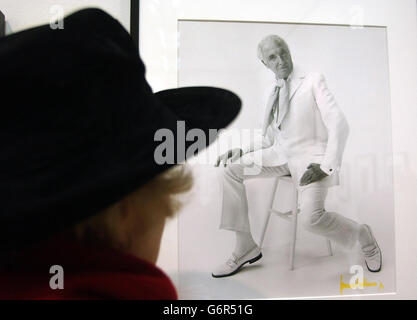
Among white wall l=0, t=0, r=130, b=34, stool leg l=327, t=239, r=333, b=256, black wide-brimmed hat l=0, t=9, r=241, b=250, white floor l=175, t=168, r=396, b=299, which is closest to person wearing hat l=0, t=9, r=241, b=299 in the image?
black wide-brimmed hat l=0, t=9, r=241, b=250

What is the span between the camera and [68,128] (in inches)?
15.1

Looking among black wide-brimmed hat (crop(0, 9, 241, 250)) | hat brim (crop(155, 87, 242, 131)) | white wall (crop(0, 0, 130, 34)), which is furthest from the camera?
white wall (crop(0, 0, 130, 34))

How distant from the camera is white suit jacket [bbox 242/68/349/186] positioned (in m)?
0.96

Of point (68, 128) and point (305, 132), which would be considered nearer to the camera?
point (68, 128)

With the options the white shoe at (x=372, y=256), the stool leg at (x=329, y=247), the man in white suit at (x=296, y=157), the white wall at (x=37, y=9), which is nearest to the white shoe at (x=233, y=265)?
the man in white suit at (x=296, y=157)

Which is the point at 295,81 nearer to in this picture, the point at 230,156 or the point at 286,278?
the point at 230,156

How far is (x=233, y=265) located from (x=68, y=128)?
2.36ft

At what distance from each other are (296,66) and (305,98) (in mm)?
110

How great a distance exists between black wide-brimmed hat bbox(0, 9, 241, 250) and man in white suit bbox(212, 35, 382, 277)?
0.55 metres

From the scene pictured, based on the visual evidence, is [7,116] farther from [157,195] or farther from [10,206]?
[157,195]

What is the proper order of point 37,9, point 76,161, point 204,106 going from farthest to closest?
point 37,9 < point 204,106 < point 76,161
